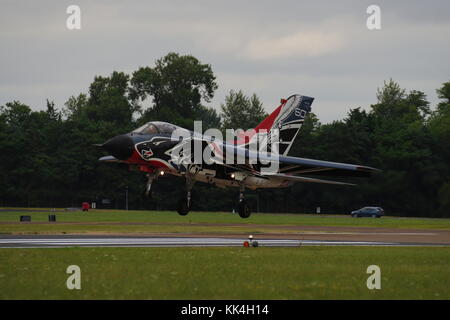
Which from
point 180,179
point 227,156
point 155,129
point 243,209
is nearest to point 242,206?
point 243,209

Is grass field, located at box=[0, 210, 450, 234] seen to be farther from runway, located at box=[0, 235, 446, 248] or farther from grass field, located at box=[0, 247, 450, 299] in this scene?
grass field, located at box=[0, 247, 450, 299]

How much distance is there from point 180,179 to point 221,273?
89535 mm

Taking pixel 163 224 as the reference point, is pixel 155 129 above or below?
above

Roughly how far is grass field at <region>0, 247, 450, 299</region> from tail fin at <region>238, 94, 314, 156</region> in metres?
23.5

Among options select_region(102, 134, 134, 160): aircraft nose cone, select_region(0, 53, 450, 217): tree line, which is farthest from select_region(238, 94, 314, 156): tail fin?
select_region(0, 53, 450, 217): tree line

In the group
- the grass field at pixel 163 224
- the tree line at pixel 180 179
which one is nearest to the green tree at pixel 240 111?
the tree line at pixel 180 179

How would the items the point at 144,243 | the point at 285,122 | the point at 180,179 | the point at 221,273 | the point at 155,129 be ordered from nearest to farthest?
1. the point at 221,273
2. the point at 144,243
3. the point at 155,129
4. the point at 285,122
5. the point at 180,179

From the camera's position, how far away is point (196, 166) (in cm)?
4272

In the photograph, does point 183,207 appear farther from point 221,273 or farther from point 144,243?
point 221,273

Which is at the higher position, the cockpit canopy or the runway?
the cockpit canopy

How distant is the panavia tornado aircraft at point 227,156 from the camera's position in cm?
4094

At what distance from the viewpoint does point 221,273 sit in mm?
18828

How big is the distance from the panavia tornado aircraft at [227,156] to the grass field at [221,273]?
49.6ft

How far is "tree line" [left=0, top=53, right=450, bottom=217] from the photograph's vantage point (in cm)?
9988
